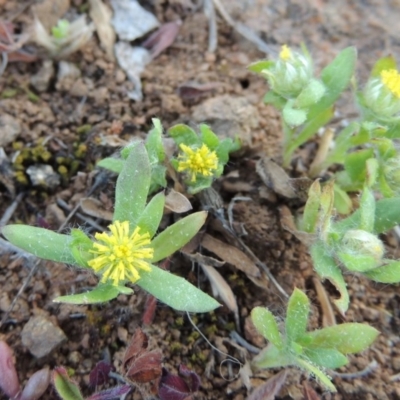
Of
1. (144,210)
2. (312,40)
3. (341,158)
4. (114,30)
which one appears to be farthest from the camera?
(312,40)

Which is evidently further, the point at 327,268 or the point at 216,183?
the point at 216,183

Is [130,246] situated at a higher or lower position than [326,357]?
higher

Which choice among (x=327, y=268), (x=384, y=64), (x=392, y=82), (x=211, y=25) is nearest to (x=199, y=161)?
(x=327, y=268)

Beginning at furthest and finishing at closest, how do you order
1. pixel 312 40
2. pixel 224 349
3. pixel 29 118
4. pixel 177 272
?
pixel 312 40 → pixel 29 118 → pixel 177 272 → pixel 224 349

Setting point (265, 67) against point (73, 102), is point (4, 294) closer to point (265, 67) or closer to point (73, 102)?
point (73, 102)

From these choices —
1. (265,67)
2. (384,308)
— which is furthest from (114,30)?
(384,308)

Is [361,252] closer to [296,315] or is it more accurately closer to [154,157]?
[296,315]

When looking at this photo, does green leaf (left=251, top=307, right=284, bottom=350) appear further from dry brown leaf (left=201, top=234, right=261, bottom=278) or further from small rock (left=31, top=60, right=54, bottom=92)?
small rock (left=31, top=60, right=54, bottom=92)
